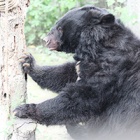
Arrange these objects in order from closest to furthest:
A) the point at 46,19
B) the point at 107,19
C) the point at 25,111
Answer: the point at 25,111, the point at 107,19, the point at 46,19

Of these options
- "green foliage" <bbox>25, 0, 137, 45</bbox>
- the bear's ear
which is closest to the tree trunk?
the bear's ear

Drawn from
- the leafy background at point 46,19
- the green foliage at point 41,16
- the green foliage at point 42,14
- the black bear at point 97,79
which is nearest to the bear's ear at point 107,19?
the black bear at point 97,79

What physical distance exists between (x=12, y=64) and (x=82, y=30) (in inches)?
34.5

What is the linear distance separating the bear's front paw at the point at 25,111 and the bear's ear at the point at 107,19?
1.20 metres

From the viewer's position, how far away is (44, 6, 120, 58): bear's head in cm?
427

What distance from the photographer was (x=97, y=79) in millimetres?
4109

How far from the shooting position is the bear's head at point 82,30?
4270 millimetres

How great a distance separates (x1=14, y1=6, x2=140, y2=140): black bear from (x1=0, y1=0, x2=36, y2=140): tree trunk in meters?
0.14

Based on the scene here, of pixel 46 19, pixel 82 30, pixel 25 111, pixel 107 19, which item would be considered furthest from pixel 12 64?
pixel 46 19

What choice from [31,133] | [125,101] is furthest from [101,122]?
[31,133]

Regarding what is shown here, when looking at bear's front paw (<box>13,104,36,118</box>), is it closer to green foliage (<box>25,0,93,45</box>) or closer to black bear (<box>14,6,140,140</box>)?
black bear (<box>14,6,140,140</box>)

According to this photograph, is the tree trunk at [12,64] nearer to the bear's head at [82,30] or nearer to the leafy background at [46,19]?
the bear's head at [82,30]

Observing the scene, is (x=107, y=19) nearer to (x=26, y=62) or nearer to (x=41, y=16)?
(x=26, y=62)

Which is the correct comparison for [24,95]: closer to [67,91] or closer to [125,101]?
[67,91]
